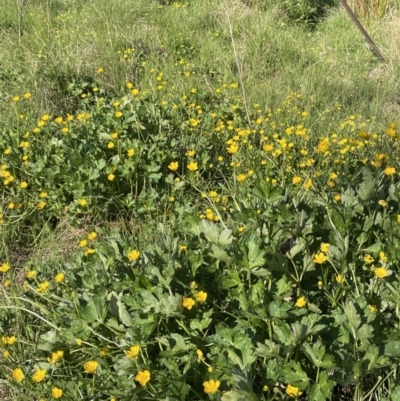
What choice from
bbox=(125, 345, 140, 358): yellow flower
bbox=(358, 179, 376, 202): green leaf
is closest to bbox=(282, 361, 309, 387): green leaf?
bbox=(125, 345, 140, 358): yellow flower

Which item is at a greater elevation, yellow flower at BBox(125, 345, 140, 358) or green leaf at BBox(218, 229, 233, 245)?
green leaf at BBox(218, 229, 233, 245)

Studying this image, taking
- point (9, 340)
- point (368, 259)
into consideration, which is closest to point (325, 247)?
point (368, 259)

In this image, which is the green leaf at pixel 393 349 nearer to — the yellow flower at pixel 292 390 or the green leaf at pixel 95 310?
the yellow flower at pixel 292 390

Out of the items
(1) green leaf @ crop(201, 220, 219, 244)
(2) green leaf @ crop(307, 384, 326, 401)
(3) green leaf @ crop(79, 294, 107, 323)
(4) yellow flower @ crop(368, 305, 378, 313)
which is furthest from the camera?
(1) green leaf @ crop(201, 220, 219, 244)

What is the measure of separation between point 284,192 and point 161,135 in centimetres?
106

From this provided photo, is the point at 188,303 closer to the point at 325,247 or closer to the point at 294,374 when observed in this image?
the point at 294,374

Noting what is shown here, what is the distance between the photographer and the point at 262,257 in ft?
5.37

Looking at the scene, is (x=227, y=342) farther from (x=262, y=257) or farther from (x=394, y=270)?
(x=394, y=270)

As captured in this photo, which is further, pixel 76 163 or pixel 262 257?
pixel 76 163

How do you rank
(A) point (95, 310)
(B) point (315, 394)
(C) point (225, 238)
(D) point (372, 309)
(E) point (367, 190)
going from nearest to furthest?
(B) point (315, 394), (D) point (372, 309), (A) point (95, 310), (C) point (225, 238), (E) point (367, 190)

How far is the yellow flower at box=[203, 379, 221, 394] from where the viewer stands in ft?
4.62

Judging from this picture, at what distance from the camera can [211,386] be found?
1.42 meters

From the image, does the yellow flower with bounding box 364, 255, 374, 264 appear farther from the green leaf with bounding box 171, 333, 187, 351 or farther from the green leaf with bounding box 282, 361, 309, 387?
the green leaf with bounding box 171, 333, 187, 351

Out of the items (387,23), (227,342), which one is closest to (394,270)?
(227,342)
